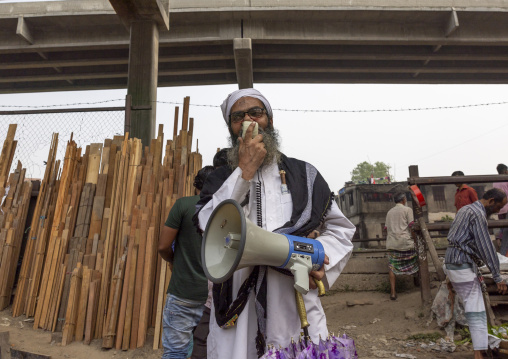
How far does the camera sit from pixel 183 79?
14.0 m

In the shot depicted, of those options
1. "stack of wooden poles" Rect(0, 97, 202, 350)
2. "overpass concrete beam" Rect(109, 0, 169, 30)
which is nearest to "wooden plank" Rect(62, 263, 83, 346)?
"stack of wooden poles" Rect(0, 97, 202, 350)

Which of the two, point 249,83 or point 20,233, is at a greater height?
point 249,83

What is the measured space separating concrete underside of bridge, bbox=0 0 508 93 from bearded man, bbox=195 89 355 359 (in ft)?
31.1

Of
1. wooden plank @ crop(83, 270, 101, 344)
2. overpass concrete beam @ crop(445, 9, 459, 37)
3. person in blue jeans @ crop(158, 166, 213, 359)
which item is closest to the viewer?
person in blue jeans @ crop(158, 166, 213, 359)

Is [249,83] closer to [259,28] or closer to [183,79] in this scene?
[259,28]

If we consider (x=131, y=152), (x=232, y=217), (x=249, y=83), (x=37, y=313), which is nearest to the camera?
(x=232, y=217)

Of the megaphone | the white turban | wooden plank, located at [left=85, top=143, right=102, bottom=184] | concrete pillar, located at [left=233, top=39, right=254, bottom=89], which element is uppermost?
concrete pillar, located at [left=233, top=39, right=254, bottom=89]

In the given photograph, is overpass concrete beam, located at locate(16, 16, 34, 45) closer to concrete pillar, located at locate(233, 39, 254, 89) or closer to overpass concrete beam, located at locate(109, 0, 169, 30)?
overpass concrete beam, located at locate(109, 0, 169, 30)

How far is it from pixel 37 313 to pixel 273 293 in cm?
387

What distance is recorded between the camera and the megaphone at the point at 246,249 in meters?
1.19

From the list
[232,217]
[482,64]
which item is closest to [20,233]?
[232,217]

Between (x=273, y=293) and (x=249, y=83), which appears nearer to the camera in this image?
(x=273, y=293)

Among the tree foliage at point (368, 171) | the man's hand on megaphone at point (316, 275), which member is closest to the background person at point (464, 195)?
the man's hand on megaphone at point (316, 275)

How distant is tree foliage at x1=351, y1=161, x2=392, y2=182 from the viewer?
59969mm
